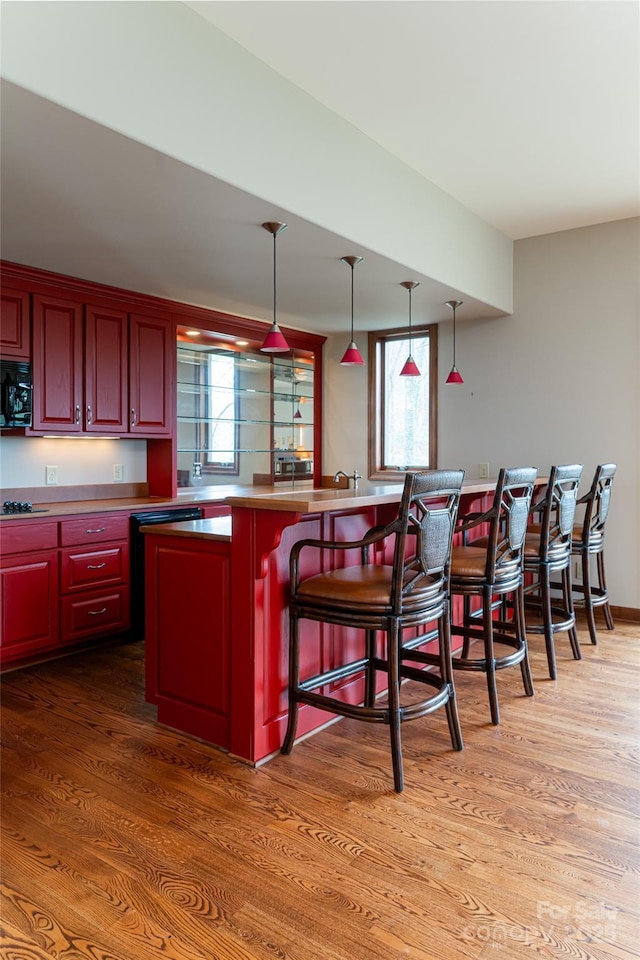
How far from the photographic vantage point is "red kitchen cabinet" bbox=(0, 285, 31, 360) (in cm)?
368

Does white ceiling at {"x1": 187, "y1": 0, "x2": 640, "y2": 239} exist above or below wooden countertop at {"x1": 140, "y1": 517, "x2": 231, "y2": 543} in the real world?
above

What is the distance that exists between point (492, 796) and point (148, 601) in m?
1.59

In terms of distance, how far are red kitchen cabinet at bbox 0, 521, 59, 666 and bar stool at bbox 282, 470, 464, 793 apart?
178cm

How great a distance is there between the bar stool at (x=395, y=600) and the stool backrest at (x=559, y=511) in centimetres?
106

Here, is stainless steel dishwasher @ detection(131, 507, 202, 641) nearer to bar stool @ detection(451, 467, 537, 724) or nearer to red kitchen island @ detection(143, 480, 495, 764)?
red kitchen island @ detection(143, 480, 495, 764)

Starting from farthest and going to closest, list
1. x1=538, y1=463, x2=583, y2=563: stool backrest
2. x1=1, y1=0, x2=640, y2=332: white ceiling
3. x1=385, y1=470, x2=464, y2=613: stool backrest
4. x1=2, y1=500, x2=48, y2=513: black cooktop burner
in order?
x1=2, y1=500, x2=48, y2=513: black cooktop burner → x1=538, y1=463, x2=583, y2=563: stool backrest → x1=1, y1=0, x2=640, y2=332: white ceiling → x1=385, y1=470, x2=464, y2=613: stool backrest

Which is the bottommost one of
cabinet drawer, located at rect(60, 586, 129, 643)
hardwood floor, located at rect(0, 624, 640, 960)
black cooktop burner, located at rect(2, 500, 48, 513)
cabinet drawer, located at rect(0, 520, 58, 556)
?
hardwood floor, located at rect(0, 624, 640, 960)

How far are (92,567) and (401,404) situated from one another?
3073 millimetres

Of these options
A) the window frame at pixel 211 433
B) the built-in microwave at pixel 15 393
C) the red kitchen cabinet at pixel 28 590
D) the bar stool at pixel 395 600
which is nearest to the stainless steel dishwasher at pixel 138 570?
the red kitchen cabinet at pixel 28 590

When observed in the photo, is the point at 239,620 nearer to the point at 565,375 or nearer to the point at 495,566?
the point at 495,566

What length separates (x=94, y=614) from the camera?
3.88 metres

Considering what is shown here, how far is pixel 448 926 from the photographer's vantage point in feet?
5.28

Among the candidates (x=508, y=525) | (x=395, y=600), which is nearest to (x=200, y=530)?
(x=395, y=600)

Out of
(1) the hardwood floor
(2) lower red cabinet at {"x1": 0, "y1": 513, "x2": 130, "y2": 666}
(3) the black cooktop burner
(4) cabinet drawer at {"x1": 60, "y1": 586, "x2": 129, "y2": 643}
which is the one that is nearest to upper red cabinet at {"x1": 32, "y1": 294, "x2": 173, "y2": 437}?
(3) the black cooktop burner
